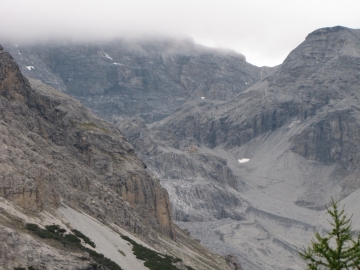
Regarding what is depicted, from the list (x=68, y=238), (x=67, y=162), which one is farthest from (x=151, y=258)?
(x=67, y=162)

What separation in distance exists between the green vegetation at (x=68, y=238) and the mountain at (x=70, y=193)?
5.6 inches

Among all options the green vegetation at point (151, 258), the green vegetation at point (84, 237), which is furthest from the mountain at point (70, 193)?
the green vegetation at point (151, 258)

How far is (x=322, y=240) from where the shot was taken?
93.5 feet

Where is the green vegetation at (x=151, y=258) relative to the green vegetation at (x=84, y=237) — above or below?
below

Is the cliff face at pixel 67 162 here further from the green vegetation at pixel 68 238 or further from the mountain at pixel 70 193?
the green vegetation at pixel 68 238

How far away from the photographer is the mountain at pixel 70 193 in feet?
216

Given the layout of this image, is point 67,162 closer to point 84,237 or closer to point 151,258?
point 151,258

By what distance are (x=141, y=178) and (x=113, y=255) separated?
47716 millimetres

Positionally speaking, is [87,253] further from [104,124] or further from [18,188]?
[104,124]

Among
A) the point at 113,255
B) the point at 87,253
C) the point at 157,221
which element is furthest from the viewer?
the point at 157,221

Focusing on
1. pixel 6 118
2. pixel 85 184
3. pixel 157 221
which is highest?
pixel 6 118

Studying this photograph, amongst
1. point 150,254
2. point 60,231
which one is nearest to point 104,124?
point 150,254

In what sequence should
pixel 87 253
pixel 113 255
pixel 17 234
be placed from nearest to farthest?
pixel 17 234, pixel 87 253, pixel 113 255

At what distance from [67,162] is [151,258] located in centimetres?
2648
